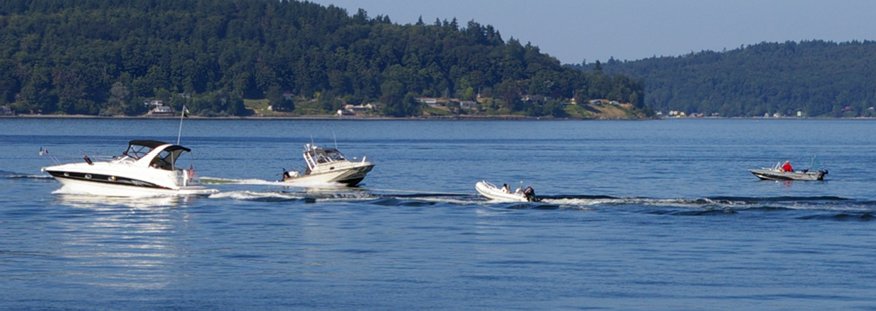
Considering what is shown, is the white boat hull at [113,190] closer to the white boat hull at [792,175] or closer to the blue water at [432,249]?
the blue water at [432,249]

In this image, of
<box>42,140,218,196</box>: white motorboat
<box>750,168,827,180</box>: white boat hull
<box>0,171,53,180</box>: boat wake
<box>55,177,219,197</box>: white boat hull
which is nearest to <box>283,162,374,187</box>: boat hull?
<box>42,140,218,196</box>: white motorboat

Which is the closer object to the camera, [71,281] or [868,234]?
[71,281]

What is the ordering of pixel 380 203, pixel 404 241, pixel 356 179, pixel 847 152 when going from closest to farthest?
pixel 404 241
pixel 380 203
pixel 356 179
pixel 847 152

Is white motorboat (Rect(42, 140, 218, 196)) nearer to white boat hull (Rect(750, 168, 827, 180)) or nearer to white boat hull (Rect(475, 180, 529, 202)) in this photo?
white boat hull (Rect(475, 180, 529, 202))

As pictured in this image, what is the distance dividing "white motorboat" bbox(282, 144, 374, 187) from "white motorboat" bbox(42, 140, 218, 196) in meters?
10.2

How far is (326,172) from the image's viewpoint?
93750 millimetres

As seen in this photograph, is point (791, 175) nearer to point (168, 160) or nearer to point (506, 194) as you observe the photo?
point (506, 194)

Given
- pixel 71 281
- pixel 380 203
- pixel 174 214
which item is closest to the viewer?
pixel 71 281

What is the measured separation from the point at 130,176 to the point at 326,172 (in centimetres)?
1499

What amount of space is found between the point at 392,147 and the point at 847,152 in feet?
179

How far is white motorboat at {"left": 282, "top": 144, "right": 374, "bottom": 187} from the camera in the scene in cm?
9344

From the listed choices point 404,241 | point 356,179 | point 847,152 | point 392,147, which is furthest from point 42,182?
point 847,152

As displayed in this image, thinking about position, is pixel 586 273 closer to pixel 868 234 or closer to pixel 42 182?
pixel 868 234

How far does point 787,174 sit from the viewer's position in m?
108
